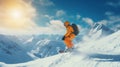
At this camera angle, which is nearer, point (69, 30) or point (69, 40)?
point (69, 30)

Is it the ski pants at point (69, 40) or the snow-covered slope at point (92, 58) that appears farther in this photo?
the ski pants at point (69, 40)

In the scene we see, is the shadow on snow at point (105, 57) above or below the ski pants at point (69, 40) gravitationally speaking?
below

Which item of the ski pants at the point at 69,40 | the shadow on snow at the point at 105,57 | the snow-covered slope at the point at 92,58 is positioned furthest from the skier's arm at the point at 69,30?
the shadow on snow at the point at 105,57

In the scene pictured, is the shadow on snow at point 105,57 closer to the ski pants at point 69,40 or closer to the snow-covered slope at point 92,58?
the snow-covered slope at point 92,58

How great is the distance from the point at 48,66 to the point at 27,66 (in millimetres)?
2326

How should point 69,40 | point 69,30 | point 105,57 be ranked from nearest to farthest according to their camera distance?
point 105,57
point 69,30
point 69,40

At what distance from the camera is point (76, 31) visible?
18.8 meters

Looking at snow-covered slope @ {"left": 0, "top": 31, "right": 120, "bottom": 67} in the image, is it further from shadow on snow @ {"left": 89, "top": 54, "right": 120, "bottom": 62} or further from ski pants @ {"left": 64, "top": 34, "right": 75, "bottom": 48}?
ski pants @ {"left": 64, "top": 34, "right": 75, "bottom": 48}

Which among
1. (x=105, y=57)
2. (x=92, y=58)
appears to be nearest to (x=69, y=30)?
(x=92, y=58)

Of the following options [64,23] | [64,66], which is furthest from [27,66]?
[64,23]

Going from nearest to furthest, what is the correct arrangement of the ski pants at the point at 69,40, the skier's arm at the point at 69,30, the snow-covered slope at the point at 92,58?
the snow-covered slope at the point at 92,58, the skier's arm at the point at 69,30, the ski pants at the point at 69,40

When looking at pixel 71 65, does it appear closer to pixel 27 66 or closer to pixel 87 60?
pixel 87 60

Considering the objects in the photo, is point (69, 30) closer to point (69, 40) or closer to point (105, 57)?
point (69, 40)

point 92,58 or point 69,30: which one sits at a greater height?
point 69,30
